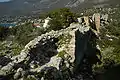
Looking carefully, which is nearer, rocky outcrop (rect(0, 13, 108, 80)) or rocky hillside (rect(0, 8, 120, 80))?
rocky outcrop (rect(0, 13, 108, 80))

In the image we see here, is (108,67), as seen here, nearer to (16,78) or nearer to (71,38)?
(71,38)

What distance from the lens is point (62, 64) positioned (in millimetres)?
38281

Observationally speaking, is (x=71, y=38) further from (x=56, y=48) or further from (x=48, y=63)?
(x=48, y=63)

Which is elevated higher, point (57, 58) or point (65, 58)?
point (57, 58)

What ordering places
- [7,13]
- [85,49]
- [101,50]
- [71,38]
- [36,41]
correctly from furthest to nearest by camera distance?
1. [7,13]
2. [101,50]
3. [85,49]
4. [71,38]
5. [36,41]

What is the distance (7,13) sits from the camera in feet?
655

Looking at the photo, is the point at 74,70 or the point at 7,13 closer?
the point at 74,70

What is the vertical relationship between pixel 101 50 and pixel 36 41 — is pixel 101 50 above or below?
below

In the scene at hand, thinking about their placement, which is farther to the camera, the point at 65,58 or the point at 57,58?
the point at 65,58

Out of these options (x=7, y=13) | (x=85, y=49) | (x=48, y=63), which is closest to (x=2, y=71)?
(x=48, y=63)

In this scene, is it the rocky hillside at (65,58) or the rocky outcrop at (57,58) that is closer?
the rocky outcrop at (57,58)

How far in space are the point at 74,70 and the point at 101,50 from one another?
36.3 feet

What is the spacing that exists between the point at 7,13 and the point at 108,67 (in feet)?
527

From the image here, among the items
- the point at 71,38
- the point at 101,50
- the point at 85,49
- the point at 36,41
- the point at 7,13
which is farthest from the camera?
the point at 7,13
